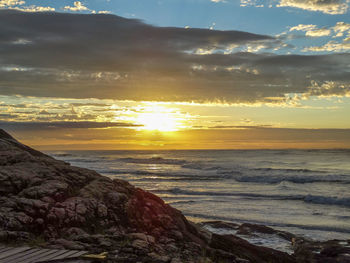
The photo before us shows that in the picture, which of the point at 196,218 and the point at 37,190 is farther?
the point at 196,218

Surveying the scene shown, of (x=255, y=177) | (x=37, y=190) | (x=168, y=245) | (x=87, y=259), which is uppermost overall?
(x=37, y=190)

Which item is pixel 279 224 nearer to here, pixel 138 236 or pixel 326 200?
pixel 326 200

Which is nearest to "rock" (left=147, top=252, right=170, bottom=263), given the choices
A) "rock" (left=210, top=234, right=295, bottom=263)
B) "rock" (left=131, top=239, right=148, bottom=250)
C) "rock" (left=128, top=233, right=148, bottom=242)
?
"rock" (left=131, top=239, right=148, bottom=250)

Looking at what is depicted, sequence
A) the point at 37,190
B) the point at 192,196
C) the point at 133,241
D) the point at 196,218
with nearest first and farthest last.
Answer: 1. the point at 133,241
2. the point at 37,190
3. the point at 196,218
4. the point at 192,196

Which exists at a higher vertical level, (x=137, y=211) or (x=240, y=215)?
(x=137, y=211)

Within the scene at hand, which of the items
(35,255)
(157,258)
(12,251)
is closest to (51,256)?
(35,255)

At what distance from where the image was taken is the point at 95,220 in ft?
30.8

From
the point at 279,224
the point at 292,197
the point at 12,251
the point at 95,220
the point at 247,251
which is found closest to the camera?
the point at 12,251

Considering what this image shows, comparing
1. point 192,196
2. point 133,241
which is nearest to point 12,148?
point 133,241

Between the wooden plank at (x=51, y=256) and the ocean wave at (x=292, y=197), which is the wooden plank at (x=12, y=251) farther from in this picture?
the ocean wave at (x=292, y=197)

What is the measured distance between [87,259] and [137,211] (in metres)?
3.90

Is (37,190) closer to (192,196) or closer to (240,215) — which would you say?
(240,215)

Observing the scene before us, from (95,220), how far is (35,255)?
2.87m

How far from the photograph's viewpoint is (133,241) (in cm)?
855
